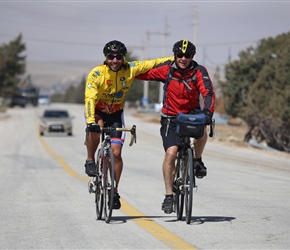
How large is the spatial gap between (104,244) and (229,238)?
1.24 m

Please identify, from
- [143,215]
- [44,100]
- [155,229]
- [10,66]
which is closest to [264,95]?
[143,215]

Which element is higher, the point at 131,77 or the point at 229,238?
the point at 131,77

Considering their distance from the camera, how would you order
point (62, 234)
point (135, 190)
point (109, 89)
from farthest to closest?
1. point (135, 190)
2. point (109, 89)
3. point (62, 234)

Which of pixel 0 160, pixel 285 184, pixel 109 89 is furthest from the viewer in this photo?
pixel 0 160

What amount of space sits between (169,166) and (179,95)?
0.82 meters

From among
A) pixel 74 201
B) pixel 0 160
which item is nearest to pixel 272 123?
pixel 0 160

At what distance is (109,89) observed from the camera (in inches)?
365

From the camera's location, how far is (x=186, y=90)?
8969 millimetres

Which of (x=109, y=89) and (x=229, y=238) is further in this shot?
(x=109, y=89)

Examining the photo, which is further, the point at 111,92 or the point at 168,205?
the point at 111,92

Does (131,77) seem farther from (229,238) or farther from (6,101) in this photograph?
(6,101)

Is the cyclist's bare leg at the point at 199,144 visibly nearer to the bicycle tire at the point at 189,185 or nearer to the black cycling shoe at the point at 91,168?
the bicycle tire at the point at 189,185

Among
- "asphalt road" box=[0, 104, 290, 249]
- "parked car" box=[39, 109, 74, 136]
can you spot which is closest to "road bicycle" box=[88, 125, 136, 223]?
"asphalt road" box=[0, 104, 290, 249]

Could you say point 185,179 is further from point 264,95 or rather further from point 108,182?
point 264,95
